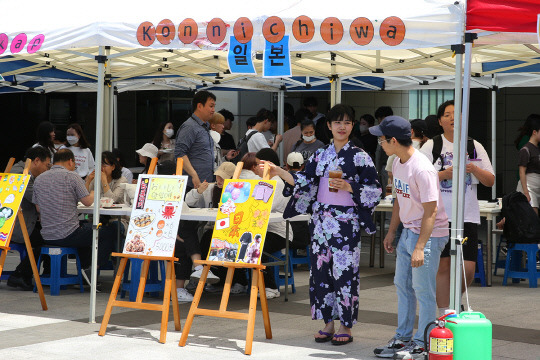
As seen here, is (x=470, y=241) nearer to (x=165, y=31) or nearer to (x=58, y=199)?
(x=165, y=31)

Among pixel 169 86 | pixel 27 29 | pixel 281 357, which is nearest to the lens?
pixel 281 357

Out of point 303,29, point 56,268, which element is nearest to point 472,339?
point 303,29

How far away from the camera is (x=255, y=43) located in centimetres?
635

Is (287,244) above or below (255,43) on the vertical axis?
below

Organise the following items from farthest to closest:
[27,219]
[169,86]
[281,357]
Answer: [169,86], [27,219], [281,357]

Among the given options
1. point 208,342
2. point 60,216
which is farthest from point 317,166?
point 60,216

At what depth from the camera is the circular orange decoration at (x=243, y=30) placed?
20.8ft

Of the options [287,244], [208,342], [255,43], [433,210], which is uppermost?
[255,43]

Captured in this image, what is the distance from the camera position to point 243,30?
637 centimetres

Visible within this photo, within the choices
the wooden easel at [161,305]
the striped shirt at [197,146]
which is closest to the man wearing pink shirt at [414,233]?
the wooden easel at [161,305]

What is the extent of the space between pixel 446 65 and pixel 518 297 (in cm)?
268

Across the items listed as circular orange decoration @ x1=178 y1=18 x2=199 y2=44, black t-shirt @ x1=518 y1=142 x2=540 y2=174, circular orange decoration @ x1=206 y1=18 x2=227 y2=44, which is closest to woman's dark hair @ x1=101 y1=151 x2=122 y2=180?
circular orange decoration @ x1=178 y1=18 x2=199 y2=44

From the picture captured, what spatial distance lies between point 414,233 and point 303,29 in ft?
5.52

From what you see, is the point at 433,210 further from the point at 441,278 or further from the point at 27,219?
the point at 27,219
